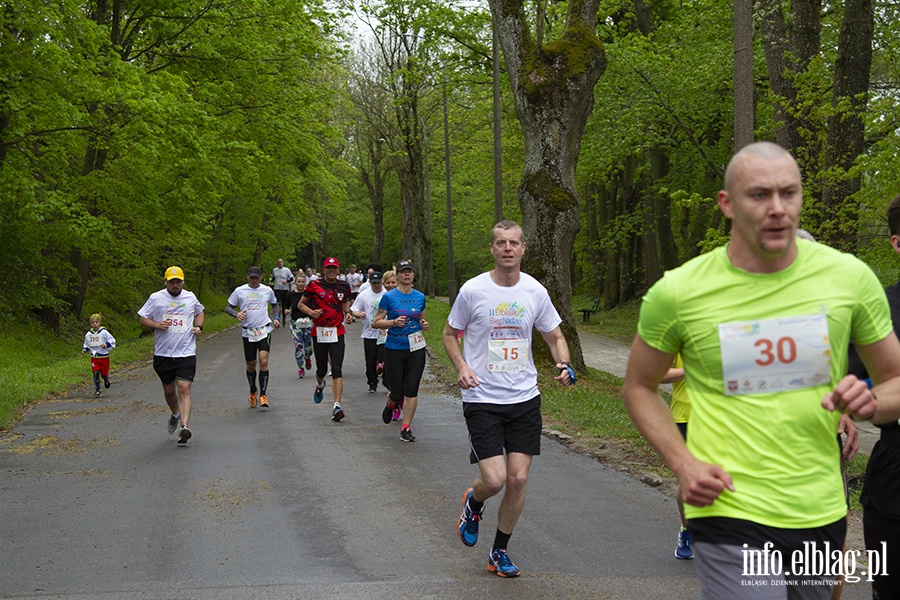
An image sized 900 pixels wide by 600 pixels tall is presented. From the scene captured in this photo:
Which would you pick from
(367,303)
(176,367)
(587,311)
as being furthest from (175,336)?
(587,311)

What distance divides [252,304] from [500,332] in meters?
9.57

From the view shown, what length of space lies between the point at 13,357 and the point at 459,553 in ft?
62.5

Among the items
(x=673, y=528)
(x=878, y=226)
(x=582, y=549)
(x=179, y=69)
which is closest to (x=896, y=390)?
(x=582, y=549)

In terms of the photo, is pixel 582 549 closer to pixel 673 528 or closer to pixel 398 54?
pixel 673 528

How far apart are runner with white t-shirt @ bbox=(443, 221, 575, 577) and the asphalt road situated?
0.47 meters

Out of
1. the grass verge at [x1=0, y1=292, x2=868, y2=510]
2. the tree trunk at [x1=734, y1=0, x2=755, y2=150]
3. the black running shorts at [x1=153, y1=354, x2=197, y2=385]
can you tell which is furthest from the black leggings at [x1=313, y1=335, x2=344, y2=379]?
the tree trunk at [x1=734, y1=0, x2=755, y2=150]

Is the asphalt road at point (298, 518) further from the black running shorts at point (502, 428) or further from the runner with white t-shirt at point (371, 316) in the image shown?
the runner with white t-shirt at point (371, 316)

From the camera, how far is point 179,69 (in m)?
30.8

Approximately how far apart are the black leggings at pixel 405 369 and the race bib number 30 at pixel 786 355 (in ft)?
31.1

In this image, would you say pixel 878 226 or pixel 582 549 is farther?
pixel 878 226

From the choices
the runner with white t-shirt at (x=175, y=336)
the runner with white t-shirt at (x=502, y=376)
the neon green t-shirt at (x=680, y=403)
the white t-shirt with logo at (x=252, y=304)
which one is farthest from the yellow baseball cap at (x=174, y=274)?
the neon green t-shirt at (x=680, y=403)

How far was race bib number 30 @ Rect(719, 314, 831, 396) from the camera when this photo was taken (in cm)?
326

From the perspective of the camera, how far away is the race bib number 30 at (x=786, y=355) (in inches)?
128

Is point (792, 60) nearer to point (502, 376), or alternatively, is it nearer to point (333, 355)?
point (333, 355)
